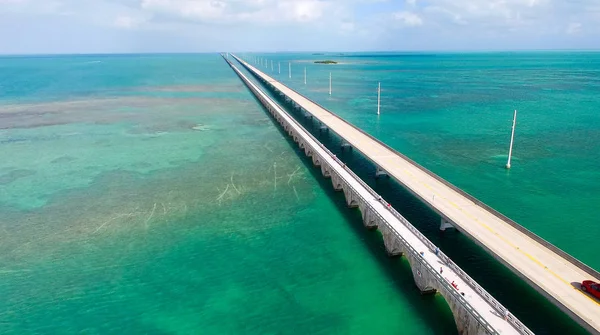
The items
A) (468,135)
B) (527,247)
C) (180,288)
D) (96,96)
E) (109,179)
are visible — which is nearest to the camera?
(527,247)

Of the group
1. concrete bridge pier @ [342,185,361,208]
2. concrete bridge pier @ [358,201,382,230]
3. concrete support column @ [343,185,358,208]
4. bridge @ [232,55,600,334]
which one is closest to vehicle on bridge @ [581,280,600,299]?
bridge @ [232,55,600,334]

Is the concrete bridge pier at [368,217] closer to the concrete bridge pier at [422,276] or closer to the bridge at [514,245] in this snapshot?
the bridge at [514,245]

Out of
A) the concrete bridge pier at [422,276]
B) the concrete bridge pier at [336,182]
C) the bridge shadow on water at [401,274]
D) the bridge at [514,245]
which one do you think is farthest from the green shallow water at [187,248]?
the bridge at [514,245]

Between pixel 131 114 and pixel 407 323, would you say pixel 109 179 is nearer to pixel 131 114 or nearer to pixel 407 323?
pixel 407 323

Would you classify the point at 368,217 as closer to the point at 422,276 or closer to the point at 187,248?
the point at 422,276

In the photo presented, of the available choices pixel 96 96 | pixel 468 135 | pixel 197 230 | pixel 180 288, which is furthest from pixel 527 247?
pixel 96 96
